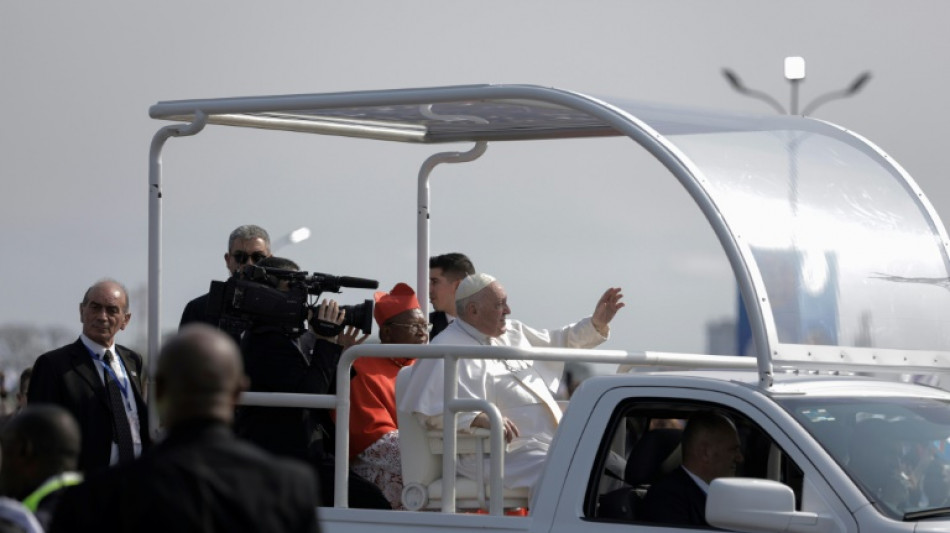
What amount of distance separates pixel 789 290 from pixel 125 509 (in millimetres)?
3652

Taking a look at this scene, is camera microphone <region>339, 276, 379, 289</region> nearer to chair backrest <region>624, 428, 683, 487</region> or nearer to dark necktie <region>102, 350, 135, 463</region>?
dark necktie <region>102, 350, 135, 463</region>

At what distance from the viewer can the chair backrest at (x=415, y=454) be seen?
675cm

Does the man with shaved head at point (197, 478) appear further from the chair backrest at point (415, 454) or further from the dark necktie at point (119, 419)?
the dark necktie at point (119, 419)

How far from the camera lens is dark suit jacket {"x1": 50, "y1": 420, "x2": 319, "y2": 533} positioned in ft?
10.4

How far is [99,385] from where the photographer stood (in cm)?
786

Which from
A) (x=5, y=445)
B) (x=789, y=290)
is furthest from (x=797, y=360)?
(x=5, y=445)

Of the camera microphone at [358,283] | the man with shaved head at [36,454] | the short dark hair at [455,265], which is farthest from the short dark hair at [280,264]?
the man with shaved head at [36,454]

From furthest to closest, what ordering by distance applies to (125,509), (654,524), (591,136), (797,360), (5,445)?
(591,136), (797,360), (654,524), (5,445), (125,509)

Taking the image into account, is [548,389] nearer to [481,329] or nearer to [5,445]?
[481,329]

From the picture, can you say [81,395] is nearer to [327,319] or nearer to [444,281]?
[327,319]

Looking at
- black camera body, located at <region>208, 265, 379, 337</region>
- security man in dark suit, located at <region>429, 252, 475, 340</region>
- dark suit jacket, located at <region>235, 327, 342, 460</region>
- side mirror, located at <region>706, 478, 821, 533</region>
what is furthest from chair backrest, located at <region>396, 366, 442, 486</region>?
security man in dark suit, located at <region>429, 252, 475, 340</region>

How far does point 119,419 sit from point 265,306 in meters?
0.99

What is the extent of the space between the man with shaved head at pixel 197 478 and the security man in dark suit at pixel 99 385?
14.7 feet

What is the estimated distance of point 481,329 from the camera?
7637 mm
